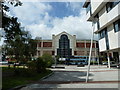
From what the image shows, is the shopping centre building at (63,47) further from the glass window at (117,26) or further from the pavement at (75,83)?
the pavement at (75,83)

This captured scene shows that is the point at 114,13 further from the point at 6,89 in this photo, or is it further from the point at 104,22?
the point at 6,89

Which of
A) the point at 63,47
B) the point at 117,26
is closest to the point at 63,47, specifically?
the point at 63,47

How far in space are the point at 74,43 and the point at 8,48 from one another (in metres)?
49.9

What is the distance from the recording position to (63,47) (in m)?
74.6

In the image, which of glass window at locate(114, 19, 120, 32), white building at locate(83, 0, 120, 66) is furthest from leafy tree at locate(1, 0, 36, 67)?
glass window at locate(114, 19, 120, 32)

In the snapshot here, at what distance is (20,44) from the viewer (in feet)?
96.5

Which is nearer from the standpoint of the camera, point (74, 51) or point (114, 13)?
point (114, 13)

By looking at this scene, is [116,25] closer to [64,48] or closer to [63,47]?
[64,48]

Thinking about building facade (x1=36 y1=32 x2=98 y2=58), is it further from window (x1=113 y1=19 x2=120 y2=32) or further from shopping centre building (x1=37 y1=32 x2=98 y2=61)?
window (x1=113 y1=19 x2=120 y2=32)

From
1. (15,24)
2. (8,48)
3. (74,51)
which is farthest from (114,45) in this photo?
(74,51)

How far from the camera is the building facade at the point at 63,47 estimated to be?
7425 cm

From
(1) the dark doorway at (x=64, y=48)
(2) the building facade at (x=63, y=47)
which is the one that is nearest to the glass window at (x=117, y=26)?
(1) the dark doorway at (x=64, y=48)

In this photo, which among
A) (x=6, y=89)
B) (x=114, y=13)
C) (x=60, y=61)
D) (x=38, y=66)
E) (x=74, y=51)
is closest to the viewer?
(x=6, y=89)

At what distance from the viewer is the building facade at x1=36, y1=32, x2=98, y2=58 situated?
7425 cm
